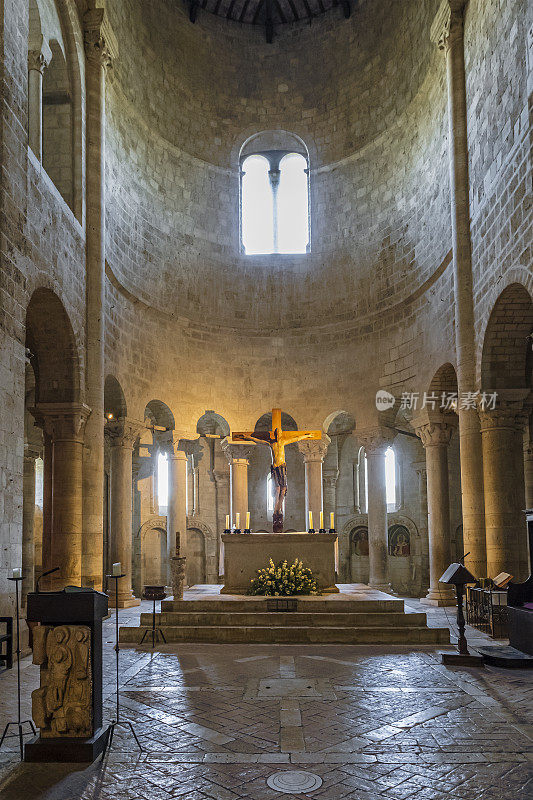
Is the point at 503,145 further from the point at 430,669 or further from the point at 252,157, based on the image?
the point at 252,157

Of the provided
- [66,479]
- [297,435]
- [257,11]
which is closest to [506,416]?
[297,435]

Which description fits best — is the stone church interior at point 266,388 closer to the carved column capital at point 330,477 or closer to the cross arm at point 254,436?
the cross arm at point 254,436

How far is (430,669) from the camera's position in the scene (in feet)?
30.3

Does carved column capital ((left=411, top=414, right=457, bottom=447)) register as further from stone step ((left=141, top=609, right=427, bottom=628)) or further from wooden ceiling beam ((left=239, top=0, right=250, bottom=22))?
wooden ceiling beam ((left=239, top=0, right=250, bottom=22))

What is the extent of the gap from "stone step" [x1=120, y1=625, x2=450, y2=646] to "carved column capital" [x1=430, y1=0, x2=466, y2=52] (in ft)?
41.5

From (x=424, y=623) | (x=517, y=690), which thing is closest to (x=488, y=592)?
(x=424, y=623)

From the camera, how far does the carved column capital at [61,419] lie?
567 inches

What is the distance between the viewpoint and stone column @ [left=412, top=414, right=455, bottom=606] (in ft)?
58.3

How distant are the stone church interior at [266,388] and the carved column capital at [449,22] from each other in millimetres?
48

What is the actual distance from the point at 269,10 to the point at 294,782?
23.0m

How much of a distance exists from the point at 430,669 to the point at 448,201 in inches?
449

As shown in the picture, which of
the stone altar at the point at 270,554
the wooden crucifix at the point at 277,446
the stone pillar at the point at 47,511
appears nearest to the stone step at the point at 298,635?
the stone altar at the point at 270,554

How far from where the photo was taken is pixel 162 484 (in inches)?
1058

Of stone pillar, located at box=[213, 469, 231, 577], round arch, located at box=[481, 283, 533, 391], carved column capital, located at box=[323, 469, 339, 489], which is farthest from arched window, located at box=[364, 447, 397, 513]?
round arch, located at box=[481, 283, 533, 391]
